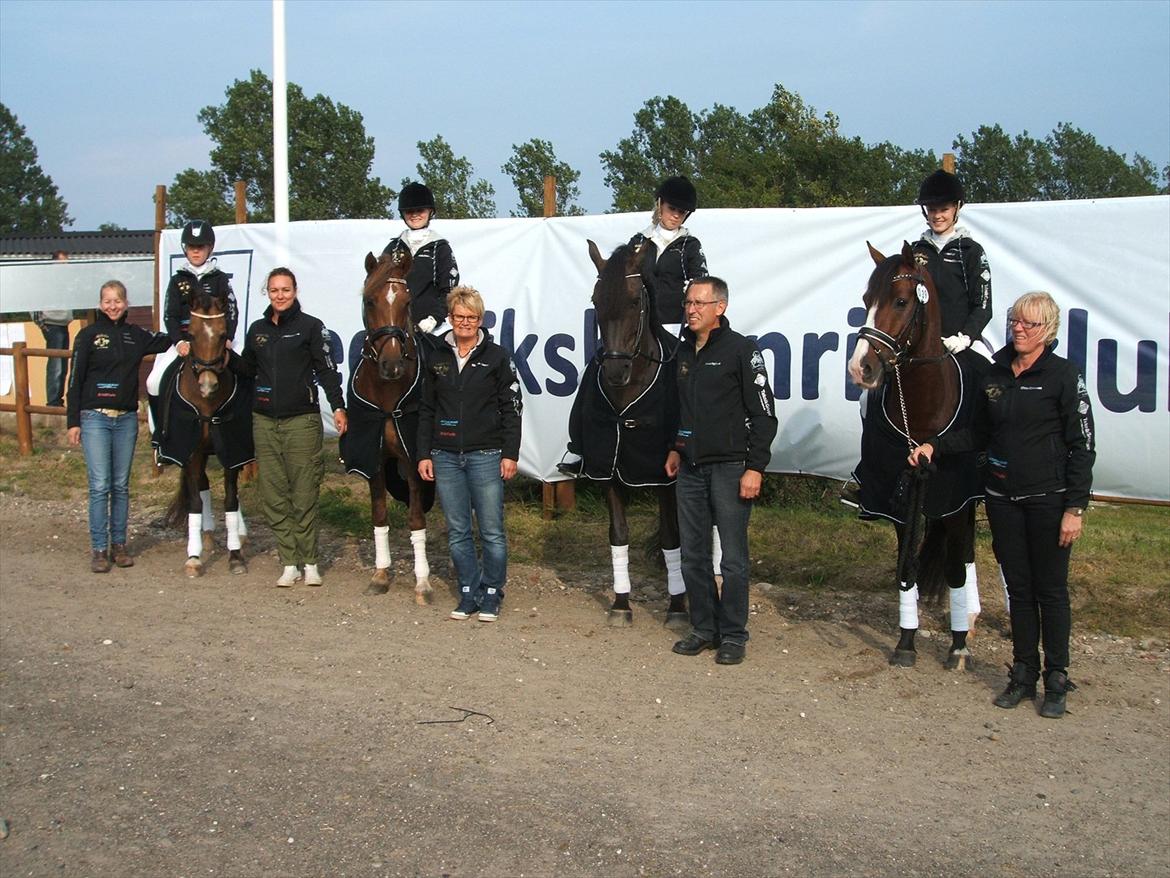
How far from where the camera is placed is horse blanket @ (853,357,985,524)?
6516mm

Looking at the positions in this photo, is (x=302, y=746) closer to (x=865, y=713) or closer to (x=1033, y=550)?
(x=865, y=713)

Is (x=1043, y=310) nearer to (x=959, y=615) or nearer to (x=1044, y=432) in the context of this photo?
(x=1044, y=432)

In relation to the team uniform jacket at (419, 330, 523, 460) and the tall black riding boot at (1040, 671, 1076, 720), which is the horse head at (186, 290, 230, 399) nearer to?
the team uniform jacket at (419, 330, 523, 460)

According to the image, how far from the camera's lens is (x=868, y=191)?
21.7 m

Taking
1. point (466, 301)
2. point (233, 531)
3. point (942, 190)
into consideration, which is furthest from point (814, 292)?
point (233, 531)

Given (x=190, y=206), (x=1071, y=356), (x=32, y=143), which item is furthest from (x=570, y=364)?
(x=32, y=143)

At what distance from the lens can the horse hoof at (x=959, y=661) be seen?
6613mm

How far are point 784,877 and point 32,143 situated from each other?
288 feet

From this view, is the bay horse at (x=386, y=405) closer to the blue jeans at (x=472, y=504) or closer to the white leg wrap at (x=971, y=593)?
the blue jeans at (x=472, y=504)

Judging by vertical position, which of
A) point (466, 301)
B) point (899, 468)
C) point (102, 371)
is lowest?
point (899, 468)

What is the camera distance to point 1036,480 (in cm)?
575

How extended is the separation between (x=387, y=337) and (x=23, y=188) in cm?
7996

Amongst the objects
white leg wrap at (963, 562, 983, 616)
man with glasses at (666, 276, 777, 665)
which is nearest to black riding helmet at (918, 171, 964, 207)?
man with glasses at (666, 276, 777, 665)

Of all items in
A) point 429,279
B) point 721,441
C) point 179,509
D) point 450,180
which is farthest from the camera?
point 450,180
